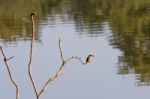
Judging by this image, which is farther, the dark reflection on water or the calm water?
the dark reflection on water

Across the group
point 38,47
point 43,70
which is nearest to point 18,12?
point 38,47

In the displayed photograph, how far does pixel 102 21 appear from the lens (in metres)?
21.3

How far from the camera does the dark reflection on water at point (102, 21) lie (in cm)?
1499

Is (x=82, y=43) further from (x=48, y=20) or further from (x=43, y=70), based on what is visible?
(x=48, y=20)

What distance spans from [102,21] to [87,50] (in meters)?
6.51

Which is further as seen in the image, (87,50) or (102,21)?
(102,21)

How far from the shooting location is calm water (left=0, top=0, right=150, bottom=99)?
416 inches

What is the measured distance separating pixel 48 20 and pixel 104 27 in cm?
385

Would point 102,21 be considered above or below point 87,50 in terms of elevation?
above

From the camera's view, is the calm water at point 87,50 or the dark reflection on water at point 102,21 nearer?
the calm water at point 87,50

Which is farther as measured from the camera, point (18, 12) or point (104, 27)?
point (18, 12)

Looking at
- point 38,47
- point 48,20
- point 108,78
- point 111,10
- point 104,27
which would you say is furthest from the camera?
point 111,10

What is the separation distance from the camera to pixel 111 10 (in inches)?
1013

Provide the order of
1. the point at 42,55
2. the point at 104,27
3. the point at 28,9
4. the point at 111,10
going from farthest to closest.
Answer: the point at 28,9, the point at 111,10, the point at 104,27, the point at 42,55
